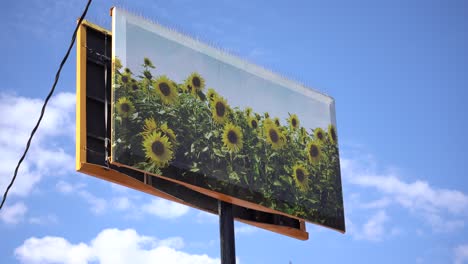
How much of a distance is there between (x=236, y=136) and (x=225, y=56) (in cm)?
173

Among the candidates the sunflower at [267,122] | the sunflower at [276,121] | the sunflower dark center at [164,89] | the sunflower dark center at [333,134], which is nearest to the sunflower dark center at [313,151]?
the sunflower dark center at [333,134]

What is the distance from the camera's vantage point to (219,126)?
16.2m

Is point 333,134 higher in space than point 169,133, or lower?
higher

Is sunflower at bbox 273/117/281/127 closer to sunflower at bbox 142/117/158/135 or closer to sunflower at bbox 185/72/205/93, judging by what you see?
sunflower at bbox 185/72/205/93

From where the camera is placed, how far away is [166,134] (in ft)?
49.2

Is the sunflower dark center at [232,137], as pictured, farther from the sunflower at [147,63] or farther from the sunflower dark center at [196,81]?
the sunflower at [147,63]

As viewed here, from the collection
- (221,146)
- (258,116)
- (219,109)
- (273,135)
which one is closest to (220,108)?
(219,109)

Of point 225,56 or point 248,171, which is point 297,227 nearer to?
point 248,171

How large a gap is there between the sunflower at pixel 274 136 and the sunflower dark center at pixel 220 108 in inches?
49.6

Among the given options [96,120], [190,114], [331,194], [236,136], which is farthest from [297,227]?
[96,120]

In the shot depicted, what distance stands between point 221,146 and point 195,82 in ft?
4.24

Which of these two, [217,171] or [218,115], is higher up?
[218,115]

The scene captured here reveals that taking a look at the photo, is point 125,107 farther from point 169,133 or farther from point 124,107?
point 169,133

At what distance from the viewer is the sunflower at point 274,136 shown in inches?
683
